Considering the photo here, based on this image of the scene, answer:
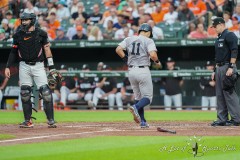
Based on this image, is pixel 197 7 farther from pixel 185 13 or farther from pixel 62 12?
pixel 62 12

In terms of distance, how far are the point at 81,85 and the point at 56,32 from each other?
2376 mm

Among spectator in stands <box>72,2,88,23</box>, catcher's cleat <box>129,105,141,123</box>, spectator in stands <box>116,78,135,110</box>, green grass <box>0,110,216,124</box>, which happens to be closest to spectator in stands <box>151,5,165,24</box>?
spectator in stands <box>72,2,88,23</box>

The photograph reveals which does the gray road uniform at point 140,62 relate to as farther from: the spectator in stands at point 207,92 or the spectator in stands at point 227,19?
the spectator in stands at point 227,19

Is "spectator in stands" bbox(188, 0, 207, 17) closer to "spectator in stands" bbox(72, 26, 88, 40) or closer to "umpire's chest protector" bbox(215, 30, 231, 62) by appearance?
"spectator in stands" bbox(72, 26, 88, 40)

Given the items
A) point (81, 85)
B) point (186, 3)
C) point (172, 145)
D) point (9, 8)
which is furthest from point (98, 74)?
point (172, 145)

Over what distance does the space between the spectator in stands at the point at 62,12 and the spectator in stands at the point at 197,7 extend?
400cm

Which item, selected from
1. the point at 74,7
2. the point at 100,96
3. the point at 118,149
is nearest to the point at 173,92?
the point at 100,96

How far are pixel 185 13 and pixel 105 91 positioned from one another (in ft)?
10.6

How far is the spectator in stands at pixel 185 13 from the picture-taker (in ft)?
62.4

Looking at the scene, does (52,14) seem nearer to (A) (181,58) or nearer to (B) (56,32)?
(B) (56,32)

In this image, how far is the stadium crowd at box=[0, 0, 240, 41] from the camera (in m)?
18.5

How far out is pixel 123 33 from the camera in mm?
19203

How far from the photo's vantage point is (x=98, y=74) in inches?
729

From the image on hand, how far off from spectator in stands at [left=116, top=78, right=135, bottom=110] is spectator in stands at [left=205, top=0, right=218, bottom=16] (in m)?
3.01
